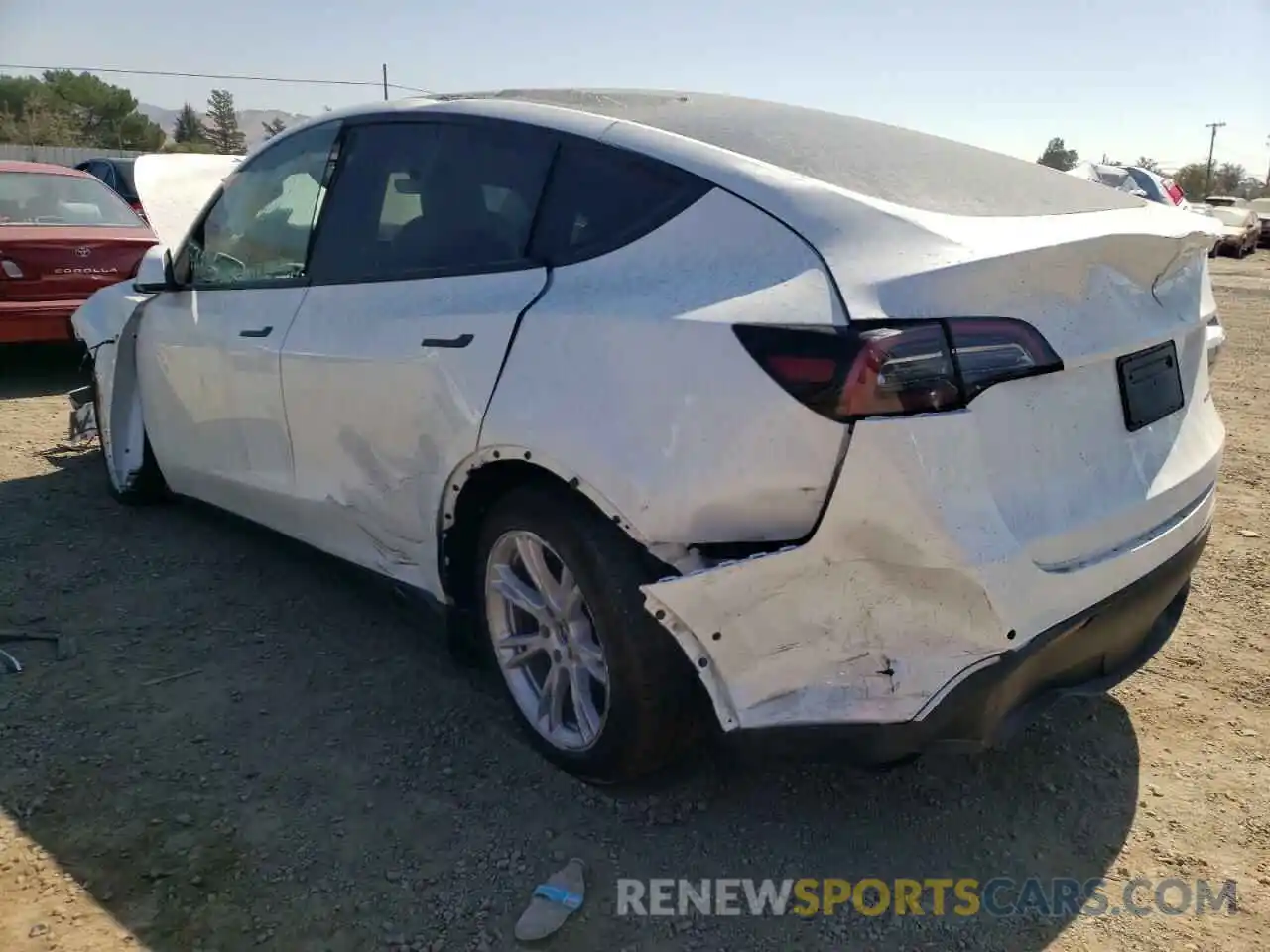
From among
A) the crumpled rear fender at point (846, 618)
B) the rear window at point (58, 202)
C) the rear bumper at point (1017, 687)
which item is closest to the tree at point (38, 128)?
the rear window at point (58, 202)

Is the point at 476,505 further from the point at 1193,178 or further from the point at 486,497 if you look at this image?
the point at 1193,178

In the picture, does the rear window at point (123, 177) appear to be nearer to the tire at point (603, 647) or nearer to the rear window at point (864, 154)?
the rear window at point (864, 154)

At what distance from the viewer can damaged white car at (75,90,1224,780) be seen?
1.96 m

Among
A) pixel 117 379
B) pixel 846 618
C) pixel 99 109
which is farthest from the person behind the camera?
pixel 99 109

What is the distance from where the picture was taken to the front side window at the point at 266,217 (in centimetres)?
342

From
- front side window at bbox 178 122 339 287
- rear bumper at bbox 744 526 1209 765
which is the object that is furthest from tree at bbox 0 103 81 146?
rear bumper at bbox 744 526 1209 765

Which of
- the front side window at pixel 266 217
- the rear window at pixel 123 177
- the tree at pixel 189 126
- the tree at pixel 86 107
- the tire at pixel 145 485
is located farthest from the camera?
the tree at pixel 189 126

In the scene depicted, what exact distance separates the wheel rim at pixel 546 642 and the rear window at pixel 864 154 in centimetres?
110

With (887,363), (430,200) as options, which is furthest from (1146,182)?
(887,363)

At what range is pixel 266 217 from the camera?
12.0ft

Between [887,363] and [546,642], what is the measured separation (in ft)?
3.95

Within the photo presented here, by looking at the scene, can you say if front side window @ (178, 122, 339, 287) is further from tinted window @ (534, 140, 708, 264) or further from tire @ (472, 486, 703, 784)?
tire @ (472, 486, 703, 784)

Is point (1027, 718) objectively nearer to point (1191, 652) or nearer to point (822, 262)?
point (822, 262)

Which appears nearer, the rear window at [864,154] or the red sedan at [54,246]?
the rear window at [864,154]
